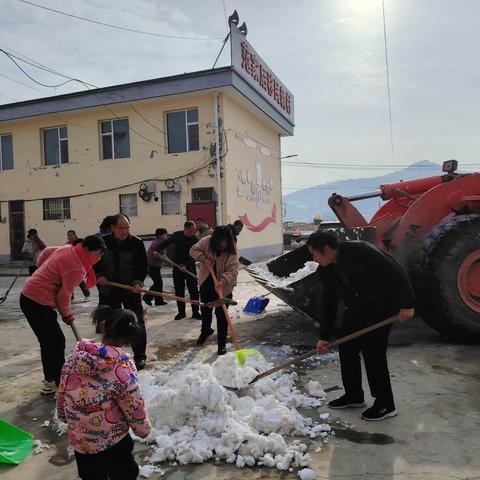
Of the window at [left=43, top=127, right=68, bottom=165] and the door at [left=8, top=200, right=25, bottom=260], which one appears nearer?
the window at [left=43, top=127, right=68, bottom=165]

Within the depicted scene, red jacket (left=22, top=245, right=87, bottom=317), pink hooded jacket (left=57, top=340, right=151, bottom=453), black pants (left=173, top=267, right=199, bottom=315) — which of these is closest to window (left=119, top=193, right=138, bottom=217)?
black pants (left=173, top=267, right=199, bottom=315)

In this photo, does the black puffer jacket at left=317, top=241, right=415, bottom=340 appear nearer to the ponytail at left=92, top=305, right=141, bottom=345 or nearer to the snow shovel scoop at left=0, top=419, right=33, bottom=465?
the ponytail at left=92, top=305, right=141, bottom=345

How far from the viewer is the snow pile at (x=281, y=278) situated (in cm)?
565

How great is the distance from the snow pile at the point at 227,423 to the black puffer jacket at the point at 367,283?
77 cm

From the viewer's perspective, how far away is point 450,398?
11.7 ft

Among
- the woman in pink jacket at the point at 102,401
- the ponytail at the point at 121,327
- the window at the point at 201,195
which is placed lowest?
the woman in pink jacket at the point at 102,401

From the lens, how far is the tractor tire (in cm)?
480

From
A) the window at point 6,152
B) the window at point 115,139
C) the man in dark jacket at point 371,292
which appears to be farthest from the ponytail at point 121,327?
the window at point 6,152

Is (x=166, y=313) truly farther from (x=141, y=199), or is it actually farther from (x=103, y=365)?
(x=141, y=199)

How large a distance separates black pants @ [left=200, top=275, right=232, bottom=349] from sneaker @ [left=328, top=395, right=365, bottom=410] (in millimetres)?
1765

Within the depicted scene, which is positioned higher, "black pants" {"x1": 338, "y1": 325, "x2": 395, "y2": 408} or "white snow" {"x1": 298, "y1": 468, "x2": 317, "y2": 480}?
"black pants" {"x1": 338, "y1": 325, "x2": 395, "y2": 408}

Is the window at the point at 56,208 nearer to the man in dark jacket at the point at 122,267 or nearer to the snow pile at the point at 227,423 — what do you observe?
the man in dark jacket at the point at 122,267

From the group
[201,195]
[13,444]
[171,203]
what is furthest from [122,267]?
[171,203]

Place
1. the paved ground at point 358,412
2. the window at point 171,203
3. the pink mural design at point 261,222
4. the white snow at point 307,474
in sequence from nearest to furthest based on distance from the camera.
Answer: the white snow at point 307,474 → the paved ground at point 358,412 → the window at point 171,203 → the pink mural design at point 261,222
